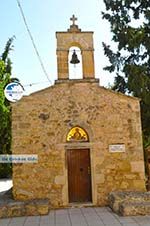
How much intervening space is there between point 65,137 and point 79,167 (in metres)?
1.13

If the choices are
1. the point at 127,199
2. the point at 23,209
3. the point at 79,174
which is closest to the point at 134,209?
the point at 127,199

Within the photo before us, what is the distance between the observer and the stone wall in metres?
10.6

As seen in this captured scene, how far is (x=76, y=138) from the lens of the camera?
11016 millimetres

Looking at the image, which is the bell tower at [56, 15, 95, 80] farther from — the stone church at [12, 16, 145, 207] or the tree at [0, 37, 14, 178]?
the tree at [0, 37, 14, 178]

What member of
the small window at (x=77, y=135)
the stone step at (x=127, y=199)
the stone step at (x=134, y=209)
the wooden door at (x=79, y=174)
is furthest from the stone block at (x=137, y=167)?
the stone step at (x=134, y=209)

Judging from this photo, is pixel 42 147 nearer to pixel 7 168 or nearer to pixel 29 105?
pixel 29 105

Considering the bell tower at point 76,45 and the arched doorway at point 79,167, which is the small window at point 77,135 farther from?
the bell tower at point 76,45

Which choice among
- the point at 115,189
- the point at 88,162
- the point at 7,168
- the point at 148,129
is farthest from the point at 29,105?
the point at 7,168

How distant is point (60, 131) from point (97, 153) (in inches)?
55.9

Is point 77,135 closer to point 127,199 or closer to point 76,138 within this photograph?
Result: point 76,138

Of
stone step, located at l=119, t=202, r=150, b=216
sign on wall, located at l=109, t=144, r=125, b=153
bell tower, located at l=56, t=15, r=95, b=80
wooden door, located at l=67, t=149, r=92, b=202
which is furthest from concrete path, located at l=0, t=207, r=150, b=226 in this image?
bell tower, located at l=56, t=15, r=95, b=80

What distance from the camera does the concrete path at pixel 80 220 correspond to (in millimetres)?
8133

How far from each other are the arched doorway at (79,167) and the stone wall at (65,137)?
225 millimetres

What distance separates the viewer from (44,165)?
10.7 meters
